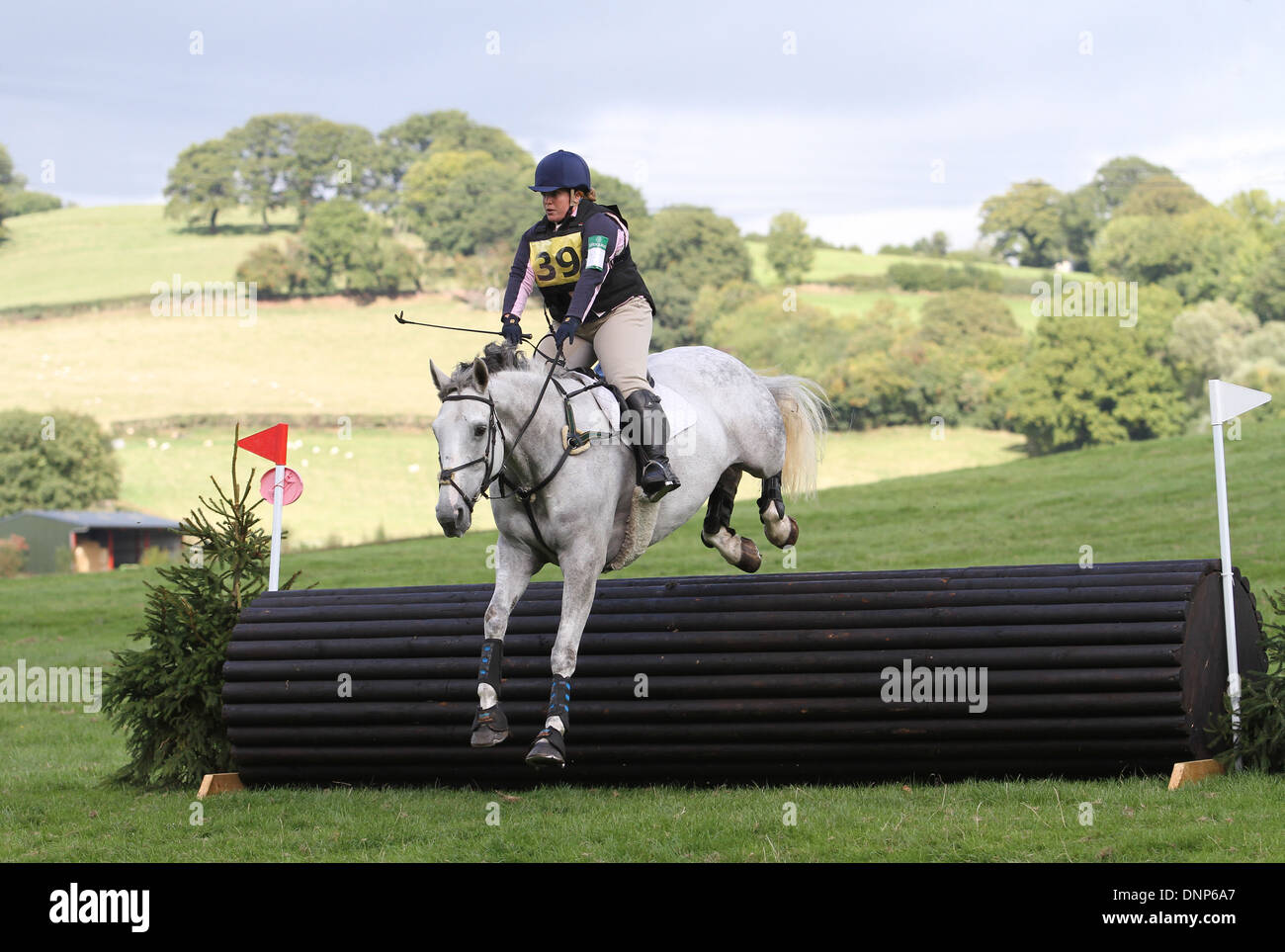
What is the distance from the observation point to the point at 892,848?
18.3ft

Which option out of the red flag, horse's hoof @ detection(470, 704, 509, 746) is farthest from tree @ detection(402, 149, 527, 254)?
horse's hoof @ detection(470, 704, 509, 746)

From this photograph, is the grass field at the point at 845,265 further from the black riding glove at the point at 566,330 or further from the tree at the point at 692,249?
the black riding glove at the point at 566,330

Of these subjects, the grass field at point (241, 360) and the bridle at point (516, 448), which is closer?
the bridle at point (516, 448)

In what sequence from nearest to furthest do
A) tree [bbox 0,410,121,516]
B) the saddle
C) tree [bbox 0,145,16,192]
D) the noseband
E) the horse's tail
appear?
1. the noseband
2. the saddle
3. the horse's tail
4. tree [bbox 0,410,121,516]
5. tree [bbox 0,145,16,192]

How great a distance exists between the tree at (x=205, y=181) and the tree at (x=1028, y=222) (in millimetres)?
49823

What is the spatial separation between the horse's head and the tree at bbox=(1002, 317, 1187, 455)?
5090 cm

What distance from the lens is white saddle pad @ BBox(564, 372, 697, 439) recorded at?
21.7 ft

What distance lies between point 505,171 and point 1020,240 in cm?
3424

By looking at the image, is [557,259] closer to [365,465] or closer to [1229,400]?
[1229,400]

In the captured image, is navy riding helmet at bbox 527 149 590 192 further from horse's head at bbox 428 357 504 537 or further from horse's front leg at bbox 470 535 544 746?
horse's front leg at bbox 470 535 544 746

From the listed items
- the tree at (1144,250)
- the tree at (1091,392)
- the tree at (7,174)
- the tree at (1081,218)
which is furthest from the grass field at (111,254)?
the tree at (1081,218)

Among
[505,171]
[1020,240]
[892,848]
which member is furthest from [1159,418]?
[892,848]

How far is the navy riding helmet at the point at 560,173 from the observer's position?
6.76 meters

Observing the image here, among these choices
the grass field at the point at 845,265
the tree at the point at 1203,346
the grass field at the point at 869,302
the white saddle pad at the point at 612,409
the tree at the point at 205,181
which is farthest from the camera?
the tree at the point at 205,181
